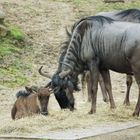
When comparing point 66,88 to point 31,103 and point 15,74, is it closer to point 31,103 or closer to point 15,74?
point 31,103

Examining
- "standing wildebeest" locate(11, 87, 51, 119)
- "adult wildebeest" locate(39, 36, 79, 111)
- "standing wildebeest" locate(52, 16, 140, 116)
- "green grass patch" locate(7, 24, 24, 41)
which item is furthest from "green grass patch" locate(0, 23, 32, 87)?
"standing wildebeest" locate(52, 16, 140, 116)

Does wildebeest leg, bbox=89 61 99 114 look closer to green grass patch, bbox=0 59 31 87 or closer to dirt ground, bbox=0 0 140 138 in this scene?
dirt ground, bbox=0 0 140 138

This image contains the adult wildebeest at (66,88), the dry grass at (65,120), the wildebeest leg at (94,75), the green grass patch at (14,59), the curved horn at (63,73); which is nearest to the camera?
the dry grass at (65,120)

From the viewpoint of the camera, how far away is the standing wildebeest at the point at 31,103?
12.8 m

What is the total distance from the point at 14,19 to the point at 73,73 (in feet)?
46.9

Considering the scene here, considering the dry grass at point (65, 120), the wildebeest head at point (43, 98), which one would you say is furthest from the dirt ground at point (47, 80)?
the wildebeest head at point (43, 98)

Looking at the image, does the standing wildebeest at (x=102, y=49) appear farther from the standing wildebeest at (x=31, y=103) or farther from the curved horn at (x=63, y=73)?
the standing wildebeest at (x=31, y=103)

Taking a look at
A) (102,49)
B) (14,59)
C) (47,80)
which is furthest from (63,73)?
(14,59)

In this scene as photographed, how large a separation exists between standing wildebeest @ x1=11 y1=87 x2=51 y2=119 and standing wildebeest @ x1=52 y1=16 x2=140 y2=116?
1.43ft

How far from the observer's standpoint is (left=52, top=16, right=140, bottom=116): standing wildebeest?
457 inches

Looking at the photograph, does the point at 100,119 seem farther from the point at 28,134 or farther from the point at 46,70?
the point at 46,70

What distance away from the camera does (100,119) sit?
11242 millimetres

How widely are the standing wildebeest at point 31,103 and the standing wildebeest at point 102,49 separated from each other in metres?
0.44

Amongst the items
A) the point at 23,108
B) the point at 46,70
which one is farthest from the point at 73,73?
the point at 46,70
